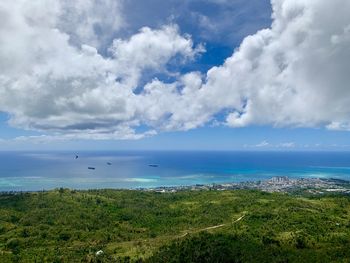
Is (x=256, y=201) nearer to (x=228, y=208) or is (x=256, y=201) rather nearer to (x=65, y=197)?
(x=228, y=208)

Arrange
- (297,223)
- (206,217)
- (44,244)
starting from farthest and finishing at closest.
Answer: (206,217) → (297,223) → (44,244)

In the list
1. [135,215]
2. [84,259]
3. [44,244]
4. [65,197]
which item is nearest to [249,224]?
[135,215]

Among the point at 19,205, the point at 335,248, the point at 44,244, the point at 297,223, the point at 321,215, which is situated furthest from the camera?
the point at 19,205

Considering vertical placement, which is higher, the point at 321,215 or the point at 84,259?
the point at 321,215

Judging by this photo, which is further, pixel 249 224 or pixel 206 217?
pixel 206 217

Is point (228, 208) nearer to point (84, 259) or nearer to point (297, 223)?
point (297, 223)

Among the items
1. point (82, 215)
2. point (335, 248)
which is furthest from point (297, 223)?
point (82, 215)
